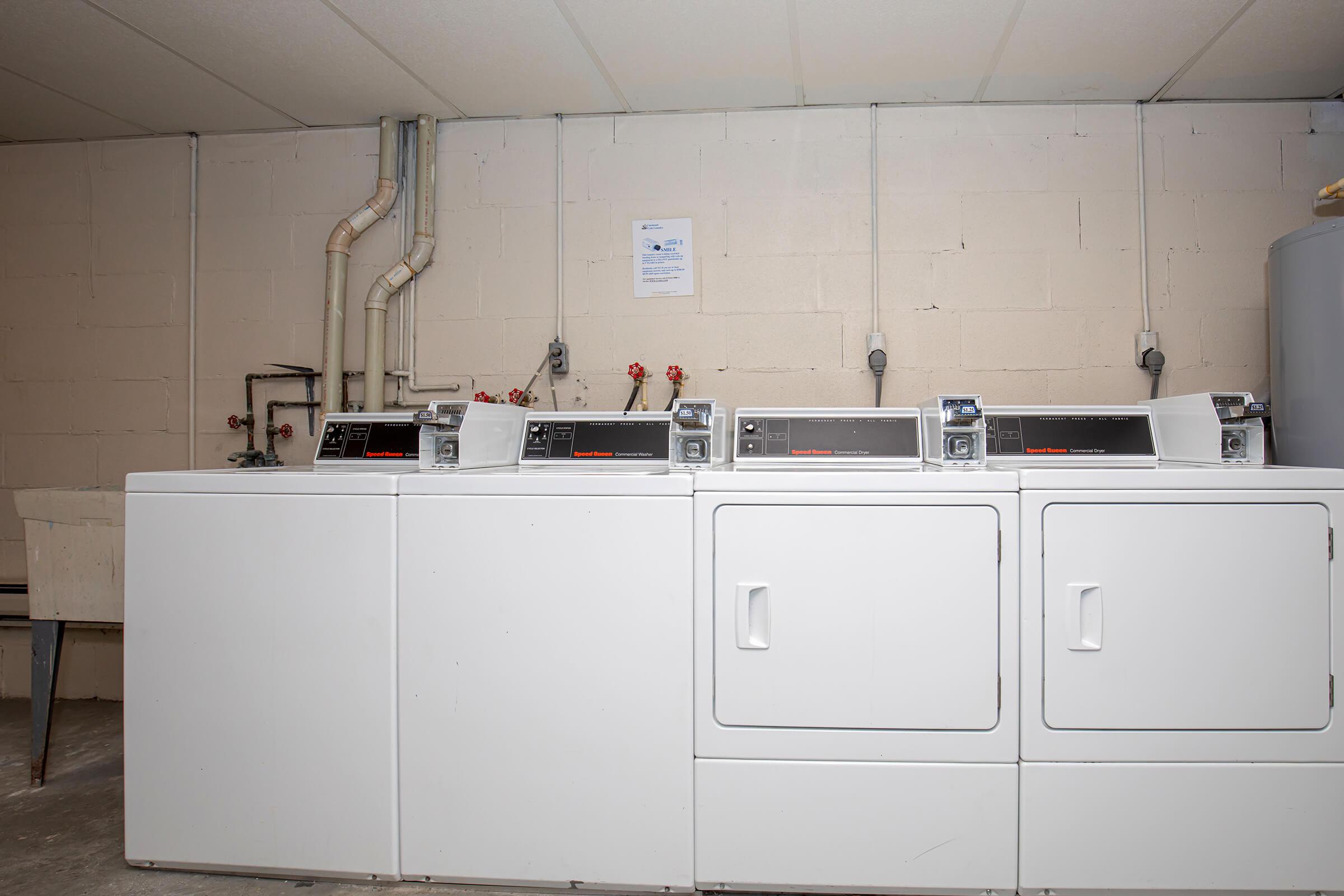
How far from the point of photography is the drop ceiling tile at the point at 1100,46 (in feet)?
6.47

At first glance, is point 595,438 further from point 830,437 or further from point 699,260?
point 699,260

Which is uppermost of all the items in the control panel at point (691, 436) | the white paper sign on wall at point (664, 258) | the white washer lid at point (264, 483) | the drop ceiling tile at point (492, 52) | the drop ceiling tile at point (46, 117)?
the drop ceiling tile at point (46, 117)

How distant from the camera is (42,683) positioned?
219 centimetres

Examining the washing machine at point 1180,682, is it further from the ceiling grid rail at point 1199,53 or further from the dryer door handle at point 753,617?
the ceiling grid rail at point 1199,53

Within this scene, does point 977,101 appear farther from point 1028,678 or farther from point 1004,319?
point 1028,678

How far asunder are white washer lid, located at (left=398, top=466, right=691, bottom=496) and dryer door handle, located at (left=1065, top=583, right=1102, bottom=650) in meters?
0.98

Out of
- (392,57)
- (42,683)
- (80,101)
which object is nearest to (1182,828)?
(392,57)

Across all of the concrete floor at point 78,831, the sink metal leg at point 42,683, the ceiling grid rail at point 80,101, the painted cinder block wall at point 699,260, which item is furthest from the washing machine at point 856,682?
the ceiling grid rail at point 80,101

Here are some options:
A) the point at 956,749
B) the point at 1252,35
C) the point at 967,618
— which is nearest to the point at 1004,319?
the point at 1252,35

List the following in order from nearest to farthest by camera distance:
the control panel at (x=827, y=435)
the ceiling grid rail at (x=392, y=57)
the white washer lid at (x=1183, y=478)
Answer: the white washer lid at (x=1183, y=478)
the control panel at (x=827, y=435)
the ceiling grid rail at (x=392, y=57)

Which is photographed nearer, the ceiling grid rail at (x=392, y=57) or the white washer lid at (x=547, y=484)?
the white washer lid at (x=547, y=484)

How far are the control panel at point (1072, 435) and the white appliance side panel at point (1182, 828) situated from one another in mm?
865

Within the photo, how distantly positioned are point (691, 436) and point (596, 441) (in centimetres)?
44

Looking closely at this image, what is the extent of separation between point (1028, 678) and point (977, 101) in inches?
86.6
